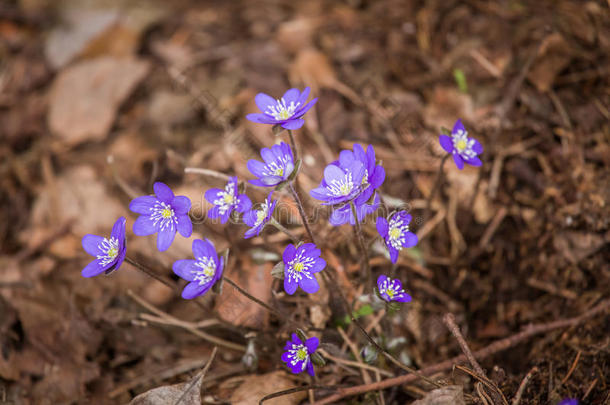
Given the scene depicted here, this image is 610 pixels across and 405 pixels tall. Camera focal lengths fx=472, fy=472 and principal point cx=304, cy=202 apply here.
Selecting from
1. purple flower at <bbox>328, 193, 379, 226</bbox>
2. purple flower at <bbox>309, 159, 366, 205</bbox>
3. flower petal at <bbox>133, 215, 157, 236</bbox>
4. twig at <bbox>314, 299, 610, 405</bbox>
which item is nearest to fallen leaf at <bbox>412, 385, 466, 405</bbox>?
twig at <bbox>314, 299, 610, 405</bbox>

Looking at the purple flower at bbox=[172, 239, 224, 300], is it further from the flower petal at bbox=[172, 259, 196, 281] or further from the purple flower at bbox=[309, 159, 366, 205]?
the purple flower at bbox=[309, 159, 366, 205]

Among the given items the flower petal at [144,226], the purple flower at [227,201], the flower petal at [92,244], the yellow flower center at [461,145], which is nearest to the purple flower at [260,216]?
the purple flower at [227,201]

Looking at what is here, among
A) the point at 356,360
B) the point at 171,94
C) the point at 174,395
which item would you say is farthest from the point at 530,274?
the point at 171,94

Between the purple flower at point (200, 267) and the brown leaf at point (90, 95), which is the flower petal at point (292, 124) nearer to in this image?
the purple flower at point (200, 267)

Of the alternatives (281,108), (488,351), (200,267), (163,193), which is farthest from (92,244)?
(488,351)

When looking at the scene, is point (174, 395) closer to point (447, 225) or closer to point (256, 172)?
point (256, 172)

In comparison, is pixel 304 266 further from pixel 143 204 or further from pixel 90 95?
pixel 90 95
